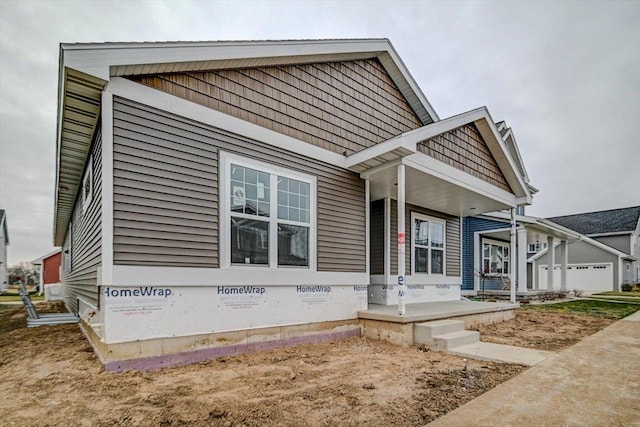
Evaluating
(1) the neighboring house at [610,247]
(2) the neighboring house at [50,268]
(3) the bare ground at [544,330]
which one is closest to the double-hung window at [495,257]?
(3) the bare ground at [544,330]

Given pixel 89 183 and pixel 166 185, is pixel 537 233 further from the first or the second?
pixel 89 183

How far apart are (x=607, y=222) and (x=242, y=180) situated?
113ft

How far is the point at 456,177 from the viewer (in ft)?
24.6

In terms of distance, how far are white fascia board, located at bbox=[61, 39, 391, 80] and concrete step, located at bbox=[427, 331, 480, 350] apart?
5489mm

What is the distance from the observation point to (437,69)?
2645 centimetres

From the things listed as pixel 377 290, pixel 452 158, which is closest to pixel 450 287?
pixel 377 290

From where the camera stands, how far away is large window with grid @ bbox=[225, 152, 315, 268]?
5137 mm

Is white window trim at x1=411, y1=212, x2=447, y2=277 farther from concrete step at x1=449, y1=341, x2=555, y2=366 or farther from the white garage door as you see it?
the white garage door

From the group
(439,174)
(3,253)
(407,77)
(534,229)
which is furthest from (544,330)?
(3,253)

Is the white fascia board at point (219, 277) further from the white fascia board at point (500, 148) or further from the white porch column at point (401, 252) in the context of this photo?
the white fascia board at point (500, 148)

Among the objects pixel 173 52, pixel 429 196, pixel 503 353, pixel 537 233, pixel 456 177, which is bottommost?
pixel 503 353

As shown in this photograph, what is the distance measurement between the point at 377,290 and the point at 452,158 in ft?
12.0

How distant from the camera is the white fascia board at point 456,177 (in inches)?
257

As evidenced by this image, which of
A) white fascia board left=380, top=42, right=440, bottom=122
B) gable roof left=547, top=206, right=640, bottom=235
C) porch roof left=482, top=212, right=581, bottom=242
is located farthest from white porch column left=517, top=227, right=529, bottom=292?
gable roof left=547, top=206, right=640, bottom=235
